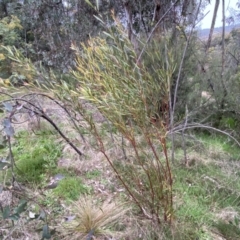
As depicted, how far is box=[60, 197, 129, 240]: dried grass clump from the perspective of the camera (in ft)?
6.24

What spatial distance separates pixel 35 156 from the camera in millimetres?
3006

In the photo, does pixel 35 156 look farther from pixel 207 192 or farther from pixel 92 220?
pixel 207 192

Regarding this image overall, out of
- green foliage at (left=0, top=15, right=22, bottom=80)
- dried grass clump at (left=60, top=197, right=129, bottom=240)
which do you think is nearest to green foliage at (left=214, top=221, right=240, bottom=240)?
dried grass clump at (left=60, top=197, right=129, bottom=240)

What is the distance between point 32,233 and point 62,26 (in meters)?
6.15

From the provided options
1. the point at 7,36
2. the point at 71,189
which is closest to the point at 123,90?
the point at 71,189

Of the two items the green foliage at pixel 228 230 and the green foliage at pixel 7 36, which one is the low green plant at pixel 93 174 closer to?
the green foliage at pixel 228 230

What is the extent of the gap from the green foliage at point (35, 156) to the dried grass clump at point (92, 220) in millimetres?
774

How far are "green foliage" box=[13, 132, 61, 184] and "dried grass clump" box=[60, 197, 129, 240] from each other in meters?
0.77

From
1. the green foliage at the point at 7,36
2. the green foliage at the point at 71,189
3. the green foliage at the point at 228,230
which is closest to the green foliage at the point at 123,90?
the green foliage at the point at 228,230

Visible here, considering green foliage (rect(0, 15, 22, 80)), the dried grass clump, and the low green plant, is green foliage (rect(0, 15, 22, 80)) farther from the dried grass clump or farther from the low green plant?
the dried grass clump

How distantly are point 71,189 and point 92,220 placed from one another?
23.2 inches

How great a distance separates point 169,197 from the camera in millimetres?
1829

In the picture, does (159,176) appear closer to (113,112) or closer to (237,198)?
(113,112)

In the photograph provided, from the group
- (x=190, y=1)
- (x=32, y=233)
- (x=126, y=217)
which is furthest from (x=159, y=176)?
(x=190, y=1)
